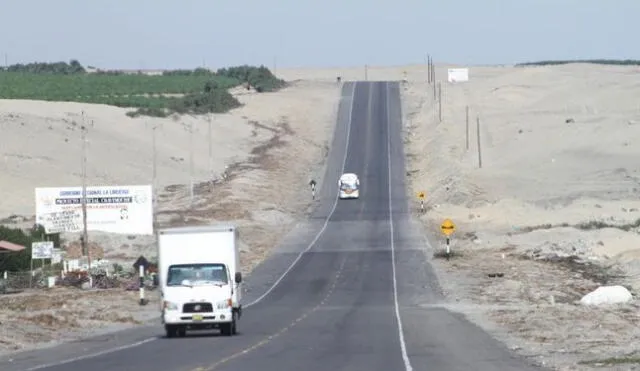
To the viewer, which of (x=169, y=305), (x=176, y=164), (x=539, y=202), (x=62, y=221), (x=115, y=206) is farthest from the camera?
(x=176, y=164)

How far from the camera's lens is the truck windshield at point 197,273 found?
37.9 metres

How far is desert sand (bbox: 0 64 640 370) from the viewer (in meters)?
50.3

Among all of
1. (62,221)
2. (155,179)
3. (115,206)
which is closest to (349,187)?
(155,179)

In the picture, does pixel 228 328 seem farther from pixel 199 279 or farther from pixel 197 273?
pixel 197 273

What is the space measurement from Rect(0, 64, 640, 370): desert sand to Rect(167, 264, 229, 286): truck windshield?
8060 millimetres

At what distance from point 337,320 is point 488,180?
6961 cm

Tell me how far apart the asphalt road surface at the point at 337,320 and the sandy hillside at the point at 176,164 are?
3.77m

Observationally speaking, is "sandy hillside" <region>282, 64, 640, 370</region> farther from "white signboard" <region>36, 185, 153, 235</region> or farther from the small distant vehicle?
"white signboard" <region>36, 185, 153, 235</region>

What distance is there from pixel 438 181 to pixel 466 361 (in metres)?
84.5

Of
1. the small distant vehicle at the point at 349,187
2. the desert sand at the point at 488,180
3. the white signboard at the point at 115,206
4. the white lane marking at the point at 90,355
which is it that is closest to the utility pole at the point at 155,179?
the desert sand at the point at 488,180

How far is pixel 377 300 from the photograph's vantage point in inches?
2148

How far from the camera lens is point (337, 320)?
44281 mm

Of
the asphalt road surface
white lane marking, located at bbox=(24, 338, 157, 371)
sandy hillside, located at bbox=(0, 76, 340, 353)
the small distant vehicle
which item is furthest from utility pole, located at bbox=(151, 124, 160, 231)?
white lane marking, located at bbox=(24, 338, 157, 371)

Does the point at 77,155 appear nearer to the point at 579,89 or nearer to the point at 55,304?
the point at 55,304
